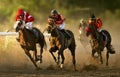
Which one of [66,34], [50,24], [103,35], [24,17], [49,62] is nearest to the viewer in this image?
[50,24]

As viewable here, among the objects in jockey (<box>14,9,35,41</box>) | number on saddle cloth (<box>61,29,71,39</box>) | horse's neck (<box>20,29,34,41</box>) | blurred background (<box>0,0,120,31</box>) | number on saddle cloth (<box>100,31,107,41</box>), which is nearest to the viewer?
jockey (<box>14,9,35,41</box>)

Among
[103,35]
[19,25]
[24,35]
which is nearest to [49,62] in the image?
[103,35]

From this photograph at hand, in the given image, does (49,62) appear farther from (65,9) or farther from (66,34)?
(65,9)

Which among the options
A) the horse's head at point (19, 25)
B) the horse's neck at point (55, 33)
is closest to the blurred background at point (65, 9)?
the horse's neck at point (55, 33)

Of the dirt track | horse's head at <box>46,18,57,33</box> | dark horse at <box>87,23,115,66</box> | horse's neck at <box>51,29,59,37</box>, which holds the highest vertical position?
horse's head at <box>46,18,57,33</box>

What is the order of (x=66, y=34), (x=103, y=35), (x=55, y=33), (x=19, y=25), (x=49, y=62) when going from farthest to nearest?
(x=49, y=62) → (x=103, y=35) → (x=66, y=34) → (x=55, y=33) → (x=19, y=25)

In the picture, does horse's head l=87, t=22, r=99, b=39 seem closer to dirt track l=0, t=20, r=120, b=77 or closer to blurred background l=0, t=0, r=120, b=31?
dirt track l=0, t=20, r=120, b=77

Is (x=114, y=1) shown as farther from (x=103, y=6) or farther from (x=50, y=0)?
(x=50, y=0)

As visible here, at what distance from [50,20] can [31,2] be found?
595 inches

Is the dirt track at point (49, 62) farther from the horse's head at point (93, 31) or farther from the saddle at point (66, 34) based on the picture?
the saddle at point (66, 34)

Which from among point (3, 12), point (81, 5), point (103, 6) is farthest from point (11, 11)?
point (103, 6)

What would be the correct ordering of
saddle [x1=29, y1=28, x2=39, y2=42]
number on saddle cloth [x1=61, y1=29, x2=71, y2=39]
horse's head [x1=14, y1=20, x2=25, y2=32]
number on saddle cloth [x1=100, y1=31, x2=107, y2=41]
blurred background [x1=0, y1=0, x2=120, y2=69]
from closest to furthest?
horse's head [x1=14, y1=20, x2=25, y2=32] < number on saddle cloth [x1=61, y1=29, x2=71, y2=39] < saddle [x1=29, y1=28, x2=39, y2=42] < number on saddle cloth [x1=100, y1=31, x2=107, y2=41] < blurred background [x1=0, y1=0, x2=120, y2=69]

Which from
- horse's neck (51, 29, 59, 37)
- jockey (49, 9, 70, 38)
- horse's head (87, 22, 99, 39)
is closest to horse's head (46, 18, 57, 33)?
jockey (49, 9, 70, 38)

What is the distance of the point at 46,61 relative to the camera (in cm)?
2156
